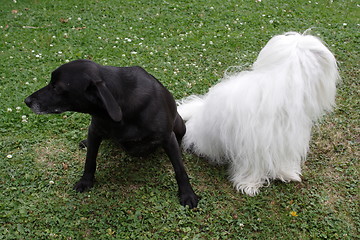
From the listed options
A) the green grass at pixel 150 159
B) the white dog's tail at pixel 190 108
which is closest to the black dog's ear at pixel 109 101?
the green grass at pixel 150 159

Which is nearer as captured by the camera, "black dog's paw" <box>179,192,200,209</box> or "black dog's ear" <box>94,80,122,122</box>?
"black dog's ear" <box>94,80,122,122</box>

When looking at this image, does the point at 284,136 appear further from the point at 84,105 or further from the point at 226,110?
the point at 84,105

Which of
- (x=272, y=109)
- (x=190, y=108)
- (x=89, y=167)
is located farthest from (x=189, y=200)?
(x=190, y=108)

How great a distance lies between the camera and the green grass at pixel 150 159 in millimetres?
3178

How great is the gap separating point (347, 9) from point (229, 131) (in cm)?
593

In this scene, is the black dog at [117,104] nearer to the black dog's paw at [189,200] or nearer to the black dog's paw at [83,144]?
the black dog's paw at [189,200]

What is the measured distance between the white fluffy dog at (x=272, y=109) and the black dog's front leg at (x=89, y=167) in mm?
1078

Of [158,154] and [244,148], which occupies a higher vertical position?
[244,148]

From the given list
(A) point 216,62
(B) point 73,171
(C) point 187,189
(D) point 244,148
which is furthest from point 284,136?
(A) point 216,62

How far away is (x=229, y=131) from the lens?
341 centimetres

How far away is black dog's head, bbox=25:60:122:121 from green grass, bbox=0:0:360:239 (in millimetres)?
997

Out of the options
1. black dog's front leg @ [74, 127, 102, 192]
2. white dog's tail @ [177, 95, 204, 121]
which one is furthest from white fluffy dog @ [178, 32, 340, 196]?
black dog's front leg @ [74, 127, 102, 192]

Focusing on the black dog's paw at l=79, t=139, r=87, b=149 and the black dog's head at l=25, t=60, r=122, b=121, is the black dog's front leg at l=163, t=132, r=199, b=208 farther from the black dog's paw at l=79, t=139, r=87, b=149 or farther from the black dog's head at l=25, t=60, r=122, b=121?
the black dog's paw at l=79, t=139, r=87, b=149

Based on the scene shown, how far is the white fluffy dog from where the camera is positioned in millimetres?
3045
